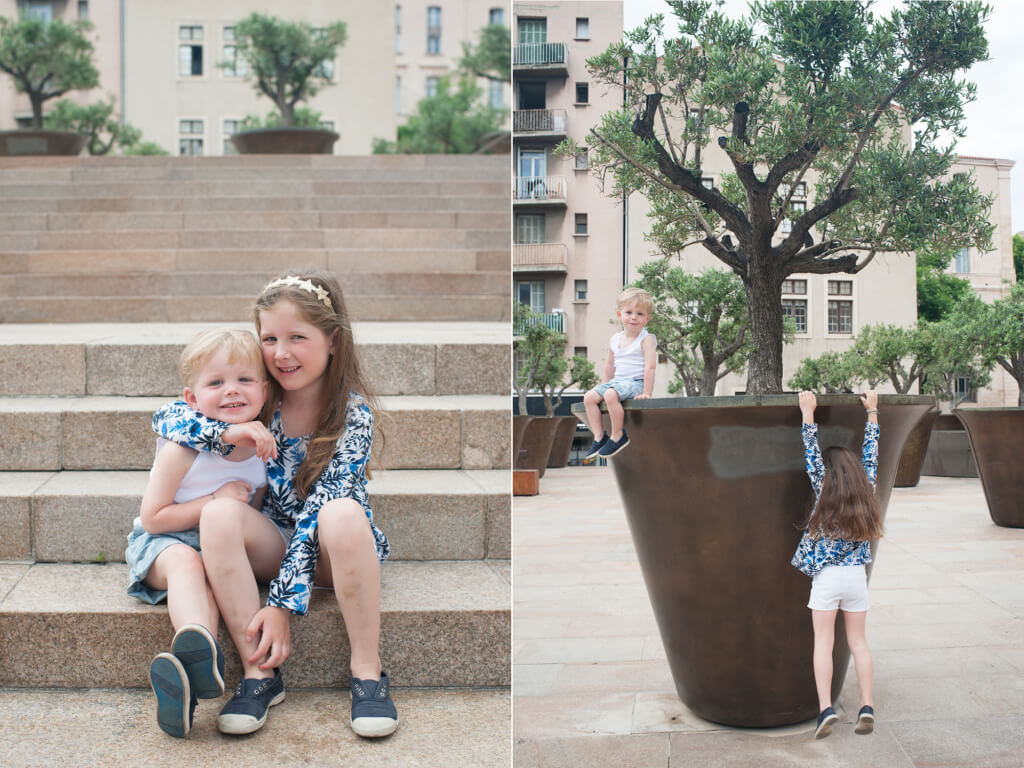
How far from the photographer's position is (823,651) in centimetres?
216

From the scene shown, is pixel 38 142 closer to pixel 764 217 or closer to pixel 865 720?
pixel 764 217

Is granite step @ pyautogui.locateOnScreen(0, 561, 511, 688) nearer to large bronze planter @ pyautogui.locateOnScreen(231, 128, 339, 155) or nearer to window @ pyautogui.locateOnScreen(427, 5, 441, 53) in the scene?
large bronze planter @ pyautogui.locateOnScreen(231, 128, 339, 155)

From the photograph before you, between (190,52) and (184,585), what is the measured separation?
Result: 26725 mm

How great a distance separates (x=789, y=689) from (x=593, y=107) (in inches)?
61.3

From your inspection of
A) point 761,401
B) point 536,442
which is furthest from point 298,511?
point 536,442

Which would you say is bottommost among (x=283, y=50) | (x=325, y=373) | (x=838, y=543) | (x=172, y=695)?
(x=172, y=695)

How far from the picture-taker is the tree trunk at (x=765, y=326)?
2.38 metres

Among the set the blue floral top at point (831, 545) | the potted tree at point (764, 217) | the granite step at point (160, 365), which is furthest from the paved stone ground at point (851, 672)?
the granite step at point (160, 365)

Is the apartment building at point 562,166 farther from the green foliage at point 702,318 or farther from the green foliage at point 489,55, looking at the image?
the green foliage at point 489,55

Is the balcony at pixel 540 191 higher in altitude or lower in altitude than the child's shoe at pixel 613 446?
higher

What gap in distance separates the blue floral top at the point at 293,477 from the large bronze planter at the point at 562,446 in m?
9.23

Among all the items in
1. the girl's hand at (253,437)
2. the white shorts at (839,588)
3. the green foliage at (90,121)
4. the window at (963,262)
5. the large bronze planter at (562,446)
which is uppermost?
the green foliage at (90,121)

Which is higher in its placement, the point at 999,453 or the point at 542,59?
the point at 542,59

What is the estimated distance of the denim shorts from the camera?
2281 mm
